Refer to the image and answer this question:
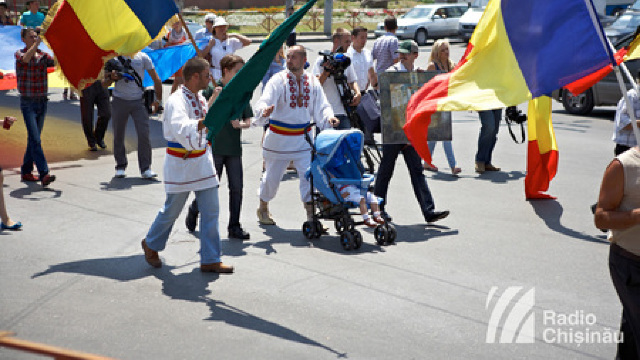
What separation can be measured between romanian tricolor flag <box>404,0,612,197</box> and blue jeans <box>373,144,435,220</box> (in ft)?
8.02

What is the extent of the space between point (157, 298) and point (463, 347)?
2490 mm

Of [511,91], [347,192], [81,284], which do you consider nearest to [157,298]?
[81,284]

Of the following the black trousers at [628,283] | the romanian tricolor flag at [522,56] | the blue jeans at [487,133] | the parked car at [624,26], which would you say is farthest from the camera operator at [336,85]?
the parked car at [624,26]

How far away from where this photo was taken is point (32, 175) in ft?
36.3

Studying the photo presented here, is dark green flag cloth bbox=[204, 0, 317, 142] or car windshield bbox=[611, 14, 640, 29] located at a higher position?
car windshield bbox=[611, 14, 640, 29]

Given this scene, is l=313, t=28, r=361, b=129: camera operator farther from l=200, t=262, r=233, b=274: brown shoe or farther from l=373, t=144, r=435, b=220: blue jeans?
l=200, t=262, r=233, b=274: brown shoe

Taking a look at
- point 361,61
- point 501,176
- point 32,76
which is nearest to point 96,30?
point 32,76

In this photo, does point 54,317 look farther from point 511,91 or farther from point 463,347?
point 511,91

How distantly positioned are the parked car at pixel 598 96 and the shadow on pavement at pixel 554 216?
22.8ft

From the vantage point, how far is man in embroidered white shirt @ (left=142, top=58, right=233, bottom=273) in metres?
7.31

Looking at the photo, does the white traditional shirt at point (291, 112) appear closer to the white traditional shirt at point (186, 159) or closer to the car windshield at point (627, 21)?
the white traditional shirt at point (186, 159)

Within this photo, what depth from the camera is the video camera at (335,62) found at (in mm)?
11520

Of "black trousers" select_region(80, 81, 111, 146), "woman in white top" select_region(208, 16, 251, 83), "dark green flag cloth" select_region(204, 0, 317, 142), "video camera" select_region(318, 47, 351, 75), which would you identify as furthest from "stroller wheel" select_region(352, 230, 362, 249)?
"black trousers" select_region(80, 81, 111, 146)

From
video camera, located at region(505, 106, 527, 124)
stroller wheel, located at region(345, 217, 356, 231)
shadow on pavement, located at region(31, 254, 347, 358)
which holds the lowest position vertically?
shadow on pavement, located at region(31, 254, 347, 358)
